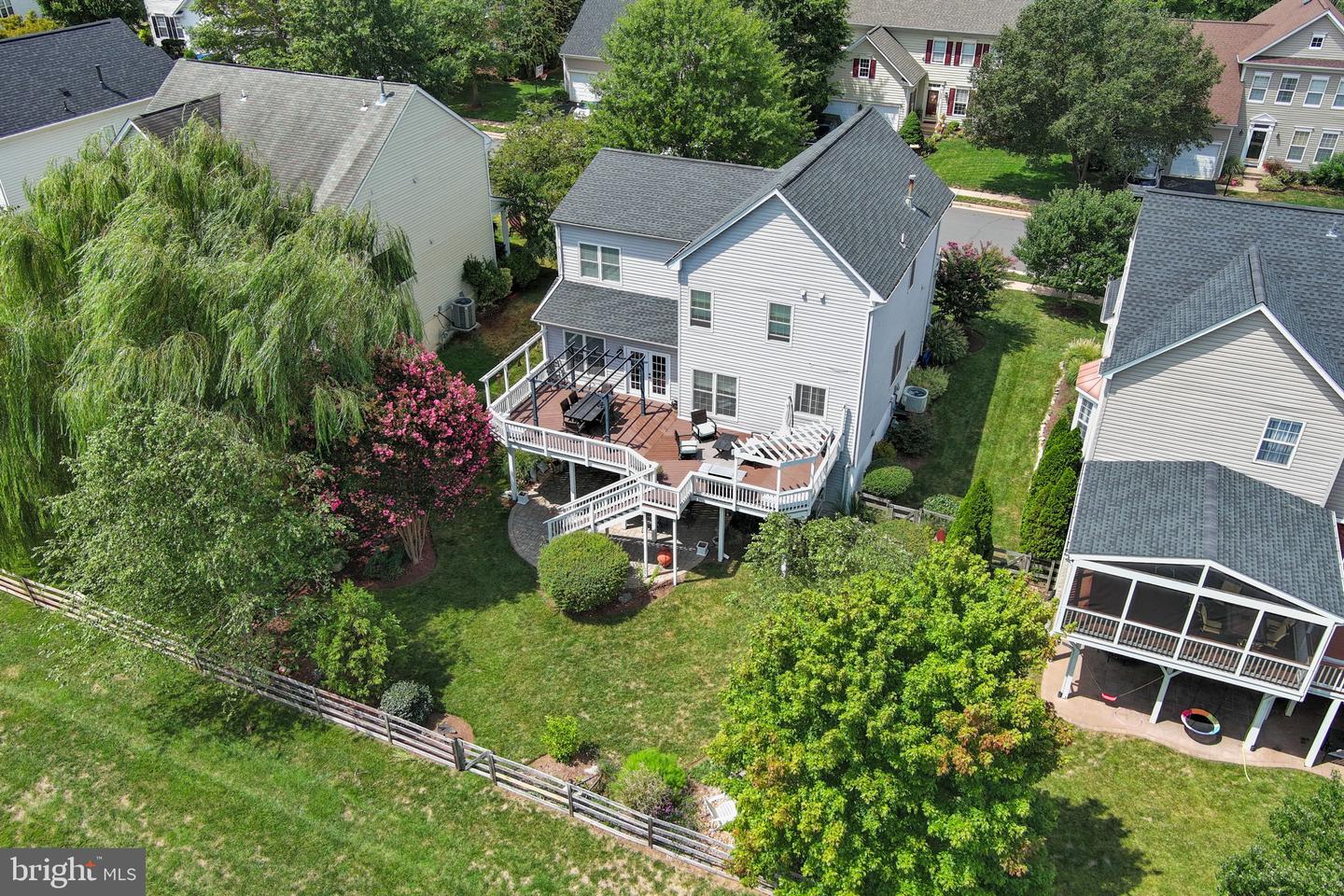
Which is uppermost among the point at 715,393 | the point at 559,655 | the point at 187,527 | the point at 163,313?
the point at 163,313

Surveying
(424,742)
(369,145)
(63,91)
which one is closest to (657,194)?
(369,145)

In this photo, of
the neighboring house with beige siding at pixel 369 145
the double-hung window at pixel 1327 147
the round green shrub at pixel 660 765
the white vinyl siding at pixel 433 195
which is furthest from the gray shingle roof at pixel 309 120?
the double-hung window at pixel 1327 147

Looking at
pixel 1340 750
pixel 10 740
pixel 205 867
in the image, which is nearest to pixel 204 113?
pixel 10 740

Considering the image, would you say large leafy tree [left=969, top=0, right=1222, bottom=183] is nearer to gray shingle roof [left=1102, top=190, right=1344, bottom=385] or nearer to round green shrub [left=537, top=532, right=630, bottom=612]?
gray shingle roof [left=1102, top=190, right=1344, bottom=385]

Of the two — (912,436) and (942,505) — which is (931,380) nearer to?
(912,436)

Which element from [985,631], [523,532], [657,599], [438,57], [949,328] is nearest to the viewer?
[985,631]

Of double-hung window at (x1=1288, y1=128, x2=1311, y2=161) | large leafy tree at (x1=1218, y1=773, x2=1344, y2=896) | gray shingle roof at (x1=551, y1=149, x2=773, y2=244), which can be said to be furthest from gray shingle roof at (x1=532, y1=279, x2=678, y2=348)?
double-hung window at (x1=1288, y1=128, x2=1311, y2=161)

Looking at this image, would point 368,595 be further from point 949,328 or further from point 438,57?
point 438,57
